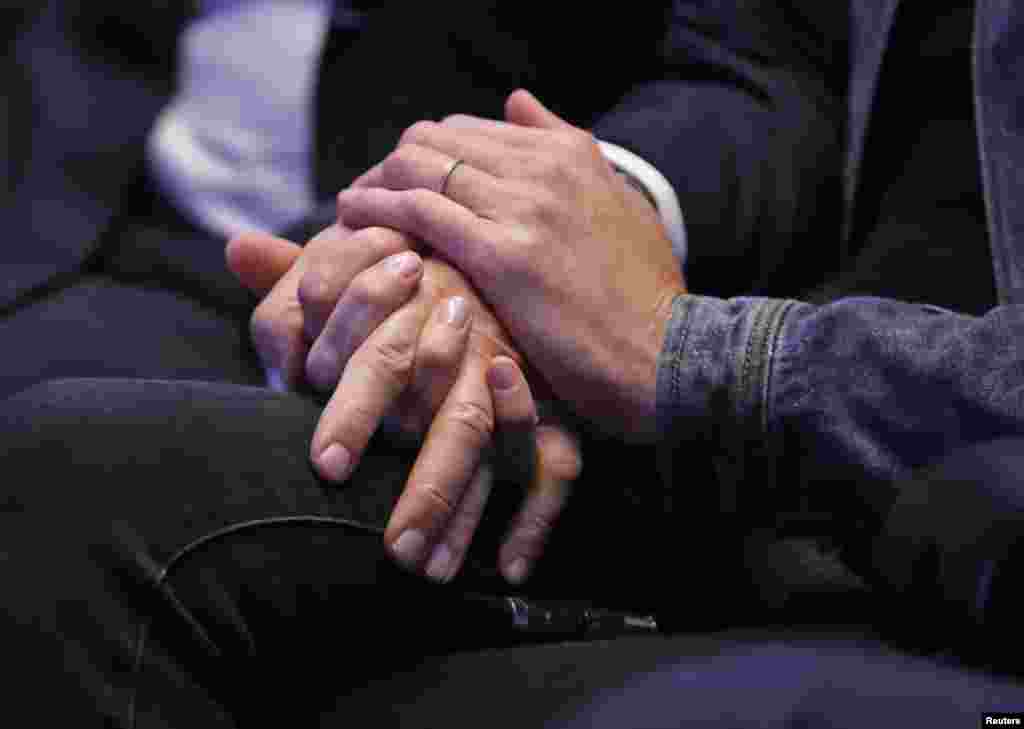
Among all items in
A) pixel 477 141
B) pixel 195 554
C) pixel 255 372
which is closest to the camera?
pixel 195 554

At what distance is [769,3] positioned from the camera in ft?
3.50

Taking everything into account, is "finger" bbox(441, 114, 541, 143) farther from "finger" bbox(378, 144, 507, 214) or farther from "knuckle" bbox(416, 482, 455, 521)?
"knuckle" bbox(416, 482, 455, 521)

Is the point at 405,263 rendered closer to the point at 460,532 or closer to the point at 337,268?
the point at 337,268

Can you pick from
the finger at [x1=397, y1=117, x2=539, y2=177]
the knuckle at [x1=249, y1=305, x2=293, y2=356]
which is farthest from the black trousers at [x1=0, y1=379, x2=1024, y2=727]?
the finger at [x1=397, y1=117, x2=539, y2=177]

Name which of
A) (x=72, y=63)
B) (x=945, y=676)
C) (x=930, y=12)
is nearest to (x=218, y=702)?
(x=945, y=676)

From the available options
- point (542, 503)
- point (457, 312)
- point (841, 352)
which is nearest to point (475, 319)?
point (457, 312)

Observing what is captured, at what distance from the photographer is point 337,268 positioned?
2.53 ft

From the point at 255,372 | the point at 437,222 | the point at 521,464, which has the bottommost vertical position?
the point at 255,372

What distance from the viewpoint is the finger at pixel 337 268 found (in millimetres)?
765

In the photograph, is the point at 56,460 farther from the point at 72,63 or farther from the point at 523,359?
the point at 72,63

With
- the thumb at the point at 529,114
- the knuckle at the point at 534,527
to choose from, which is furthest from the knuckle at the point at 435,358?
the thumb at the point at 529,114

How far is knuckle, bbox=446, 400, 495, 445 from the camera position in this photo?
69cm

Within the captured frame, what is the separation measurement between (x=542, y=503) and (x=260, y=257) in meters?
0.30

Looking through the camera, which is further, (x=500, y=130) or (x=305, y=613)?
(x=500, y=130)
